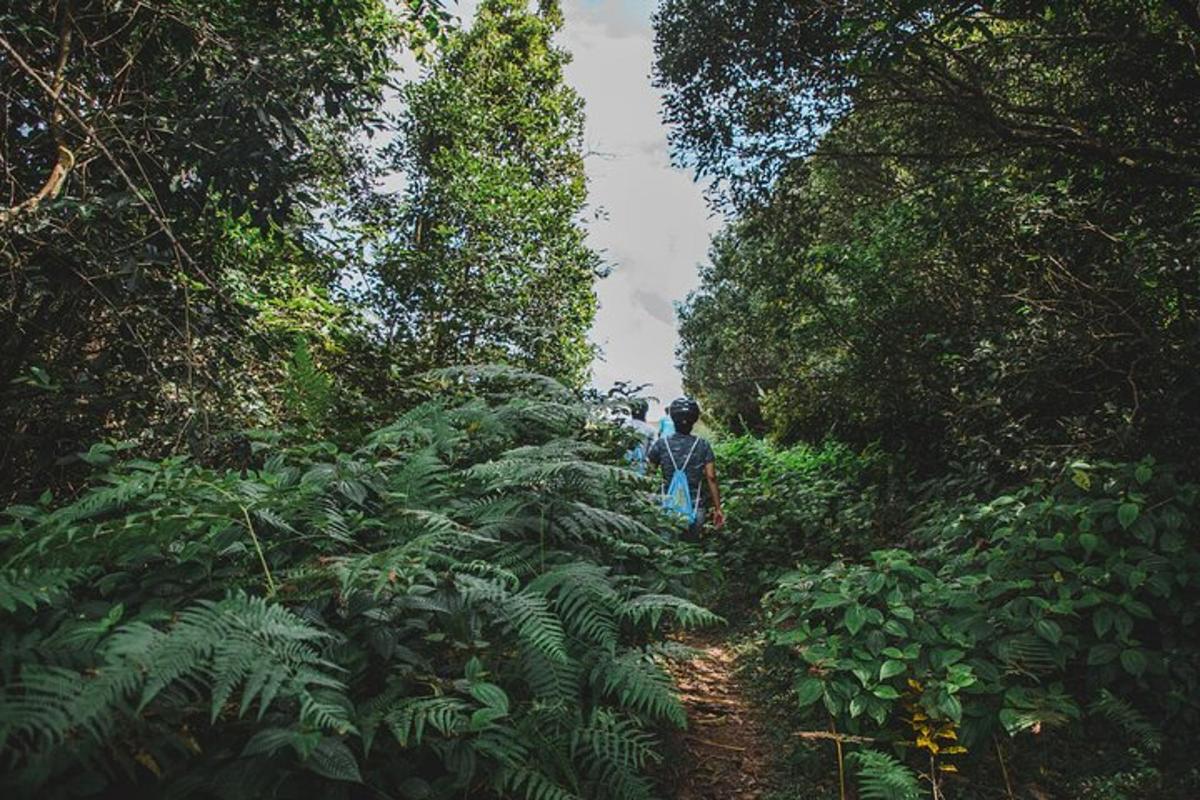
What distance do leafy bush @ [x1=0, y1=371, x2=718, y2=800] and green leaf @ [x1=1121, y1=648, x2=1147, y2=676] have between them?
222cm

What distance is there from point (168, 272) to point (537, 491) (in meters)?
2.82

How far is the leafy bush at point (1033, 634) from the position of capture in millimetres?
2887

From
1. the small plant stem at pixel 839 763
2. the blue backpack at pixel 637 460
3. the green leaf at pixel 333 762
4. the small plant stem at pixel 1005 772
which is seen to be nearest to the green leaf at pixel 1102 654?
the small plant stem at pixel 1005 772

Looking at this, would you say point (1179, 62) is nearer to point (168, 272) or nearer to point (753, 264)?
point (753, 264)

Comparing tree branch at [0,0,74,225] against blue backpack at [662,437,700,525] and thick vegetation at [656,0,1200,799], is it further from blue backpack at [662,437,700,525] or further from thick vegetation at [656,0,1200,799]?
thick vegetation at [656,0,1200,799]

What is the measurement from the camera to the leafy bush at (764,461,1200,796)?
9.47ft

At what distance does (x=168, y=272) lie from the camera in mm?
3842

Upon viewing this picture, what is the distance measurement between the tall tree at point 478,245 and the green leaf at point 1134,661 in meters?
5.00

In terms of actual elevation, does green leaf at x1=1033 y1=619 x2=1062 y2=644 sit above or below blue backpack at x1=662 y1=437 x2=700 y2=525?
below

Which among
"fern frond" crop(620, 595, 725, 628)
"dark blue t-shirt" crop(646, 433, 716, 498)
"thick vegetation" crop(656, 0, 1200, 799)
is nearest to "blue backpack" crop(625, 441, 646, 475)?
"dark blue t-shirt" crop(646, 433, 716, 498)

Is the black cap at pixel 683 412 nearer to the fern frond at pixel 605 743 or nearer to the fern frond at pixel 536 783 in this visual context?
the fern frond at pixel 605 743

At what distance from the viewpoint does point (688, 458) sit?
5590 mm

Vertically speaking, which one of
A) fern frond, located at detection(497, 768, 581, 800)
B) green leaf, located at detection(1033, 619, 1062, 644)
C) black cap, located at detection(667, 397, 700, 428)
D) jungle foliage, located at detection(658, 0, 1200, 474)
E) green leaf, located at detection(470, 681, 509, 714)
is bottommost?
fern frond, located at detection(497, 768, 581, 800)

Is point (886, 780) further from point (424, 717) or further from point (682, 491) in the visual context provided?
point (682, 491)
